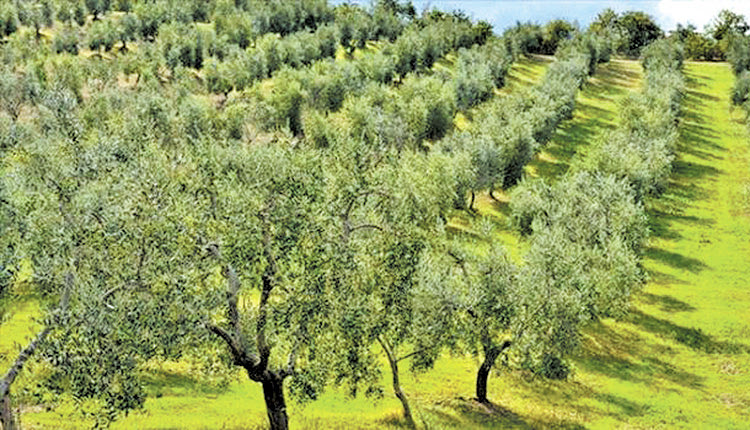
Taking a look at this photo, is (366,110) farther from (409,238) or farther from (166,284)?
(166,284)

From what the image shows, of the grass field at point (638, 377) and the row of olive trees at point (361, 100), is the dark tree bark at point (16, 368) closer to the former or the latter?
the grass field at point (638, 377)

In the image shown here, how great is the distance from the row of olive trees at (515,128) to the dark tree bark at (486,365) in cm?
4737

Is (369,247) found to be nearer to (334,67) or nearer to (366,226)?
(366,226)

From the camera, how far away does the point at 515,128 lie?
102m

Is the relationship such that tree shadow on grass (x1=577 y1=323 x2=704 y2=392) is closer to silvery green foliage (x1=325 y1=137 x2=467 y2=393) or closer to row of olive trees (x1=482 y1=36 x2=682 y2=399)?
row of olive trees (x1=482 y1=36 x2=682 y2=399)

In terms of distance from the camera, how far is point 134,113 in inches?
4205

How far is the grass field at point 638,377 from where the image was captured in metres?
40.2

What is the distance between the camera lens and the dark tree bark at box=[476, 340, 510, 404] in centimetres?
4275

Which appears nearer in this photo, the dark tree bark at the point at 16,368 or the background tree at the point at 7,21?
the dark tree bark at the point at 16,368

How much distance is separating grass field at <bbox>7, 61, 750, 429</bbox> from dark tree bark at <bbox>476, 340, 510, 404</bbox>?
42.6 inches

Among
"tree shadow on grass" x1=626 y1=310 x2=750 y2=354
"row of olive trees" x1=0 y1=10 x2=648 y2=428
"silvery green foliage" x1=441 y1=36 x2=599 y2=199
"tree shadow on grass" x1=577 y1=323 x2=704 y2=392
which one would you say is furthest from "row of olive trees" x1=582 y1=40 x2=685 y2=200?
"row of olive trees" x1=0 y1=10 x2=648 y2=428

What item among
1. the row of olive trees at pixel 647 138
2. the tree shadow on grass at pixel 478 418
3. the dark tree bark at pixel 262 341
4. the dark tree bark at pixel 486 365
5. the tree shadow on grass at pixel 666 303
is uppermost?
the dark tree bark at pixel 262 341

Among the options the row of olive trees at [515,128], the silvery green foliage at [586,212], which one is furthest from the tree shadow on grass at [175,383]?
the row of olive trees at [515,128]

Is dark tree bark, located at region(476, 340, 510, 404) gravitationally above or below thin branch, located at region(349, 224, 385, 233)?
below
